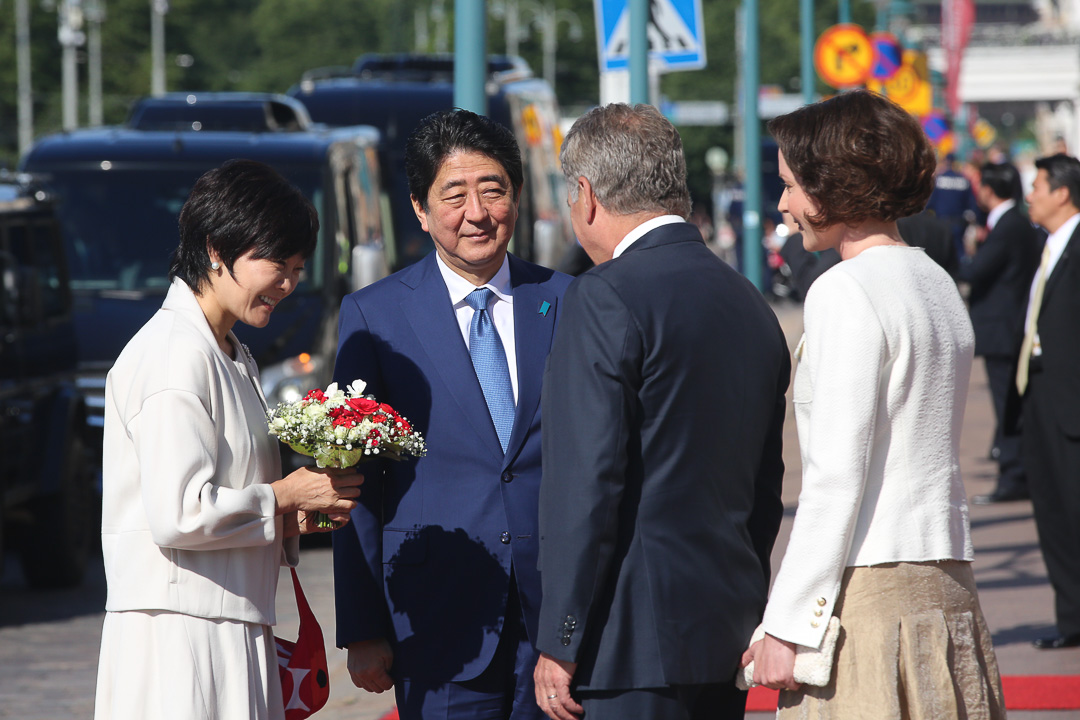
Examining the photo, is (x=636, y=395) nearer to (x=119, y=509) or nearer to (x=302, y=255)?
(x=302, y=255)

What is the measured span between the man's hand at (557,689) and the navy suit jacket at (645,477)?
0.04m

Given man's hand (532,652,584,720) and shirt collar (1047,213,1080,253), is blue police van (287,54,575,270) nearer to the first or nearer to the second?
shirt collar (1047,213,1080,253)

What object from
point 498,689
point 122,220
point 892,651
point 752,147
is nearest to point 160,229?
point 122,220

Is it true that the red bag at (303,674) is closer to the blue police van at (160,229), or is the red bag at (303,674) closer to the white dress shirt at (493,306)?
the white dress shirt at (493,306)

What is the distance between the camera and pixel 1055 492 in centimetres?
686

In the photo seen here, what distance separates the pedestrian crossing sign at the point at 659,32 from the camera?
32.6 feet

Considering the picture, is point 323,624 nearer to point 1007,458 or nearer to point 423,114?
point 1007,458

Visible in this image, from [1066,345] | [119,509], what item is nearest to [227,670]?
[119,509]

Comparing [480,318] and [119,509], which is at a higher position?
[480,318]

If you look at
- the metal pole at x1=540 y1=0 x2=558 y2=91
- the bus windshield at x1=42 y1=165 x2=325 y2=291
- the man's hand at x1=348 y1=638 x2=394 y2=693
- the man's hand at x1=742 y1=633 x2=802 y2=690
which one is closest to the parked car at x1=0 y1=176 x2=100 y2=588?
the bus windshield at x1=42 y1=165 x2=325 y2=291

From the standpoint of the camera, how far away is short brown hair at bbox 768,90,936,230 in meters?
3.00

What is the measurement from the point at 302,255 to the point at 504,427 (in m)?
0.65

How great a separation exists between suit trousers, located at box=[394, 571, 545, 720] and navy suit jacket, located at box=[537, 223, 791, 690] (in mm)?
449

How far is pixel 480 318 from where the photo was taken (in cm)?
369
